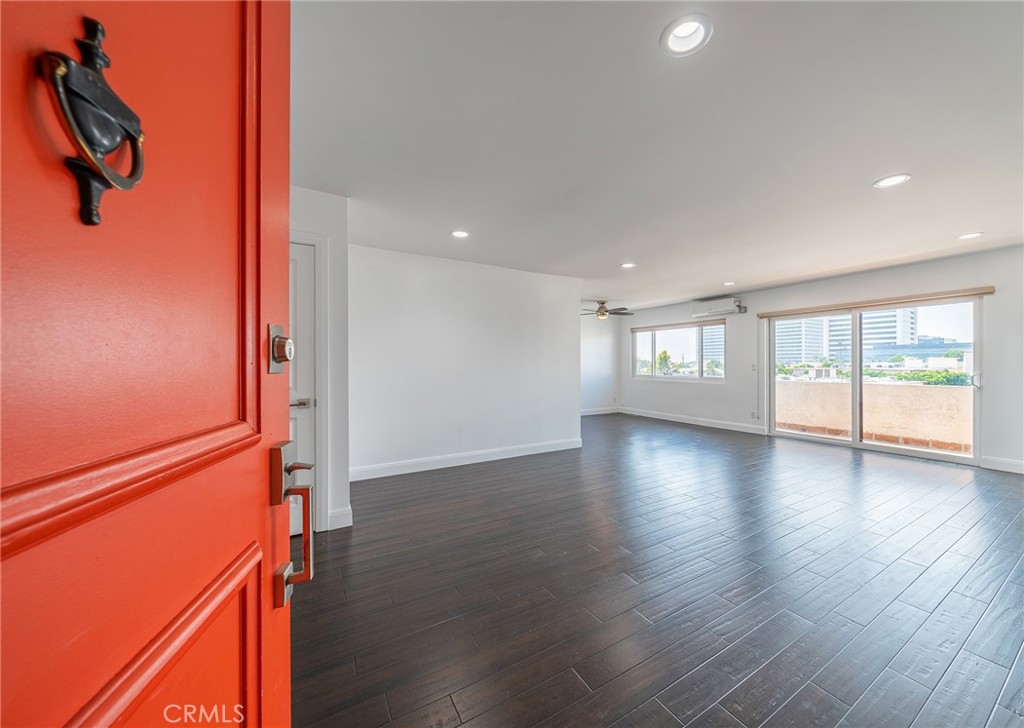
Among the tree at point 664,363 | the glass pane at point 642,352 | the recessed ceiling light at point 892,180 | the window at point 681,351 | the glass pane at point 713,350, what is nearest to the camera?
the recessed ceiling light at point 892,180

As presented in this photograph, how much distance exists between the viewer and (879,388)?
192 inches

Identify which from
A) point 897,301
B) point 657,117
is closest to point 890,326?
point 897,301

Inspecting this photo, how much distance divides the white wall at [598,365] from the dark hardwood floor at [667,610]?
4.74 metres

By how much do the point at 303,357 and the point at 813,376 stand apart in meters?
6.76

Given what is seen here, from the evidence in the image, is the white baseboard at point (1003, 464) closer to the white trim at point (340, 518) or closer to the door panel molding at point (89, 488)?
the white trim at point (340, 518)

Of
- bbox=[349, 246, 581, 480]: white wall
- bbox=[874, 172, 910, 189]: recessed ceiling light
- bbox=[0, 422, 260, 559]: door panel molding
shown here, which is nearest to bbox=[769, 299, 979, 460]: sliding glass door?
bbox=[874, 172, 910, 189]: recessed ceiling light

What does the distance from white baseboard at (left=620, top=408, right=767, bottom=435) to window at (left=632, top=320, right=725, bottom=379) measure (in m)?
0.81

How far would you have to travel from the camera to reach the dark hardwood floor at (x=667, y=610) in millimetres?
1363

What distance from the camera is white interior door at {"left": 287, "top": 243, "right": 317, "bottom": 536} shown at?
255 cm

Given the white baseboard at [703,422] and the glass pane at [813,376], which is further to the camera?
the white baseboard at [703,422]

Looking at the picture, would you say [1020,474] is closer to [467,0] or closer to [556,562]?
[556,562]

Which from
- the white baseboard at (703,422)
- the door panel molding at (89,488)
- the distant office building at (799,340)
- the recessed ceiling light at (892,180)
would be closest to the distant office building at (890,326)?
the distant office building at (799,340)

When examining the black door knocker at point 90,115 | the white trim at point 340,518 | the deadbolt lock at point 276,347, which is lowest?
the white trim at point 340,518

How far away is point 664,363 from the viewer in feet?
25.6
